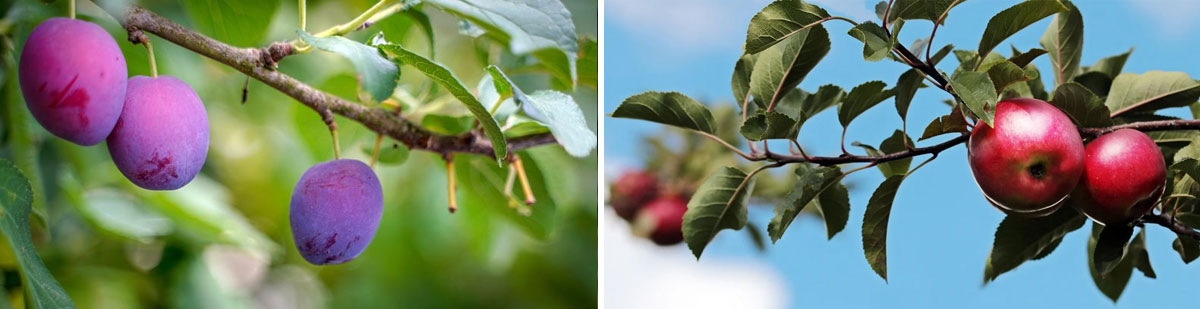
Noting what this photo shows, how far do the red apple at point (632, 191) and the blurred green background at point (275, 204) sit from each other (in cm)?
30

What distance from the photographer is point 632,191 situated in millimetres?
1543

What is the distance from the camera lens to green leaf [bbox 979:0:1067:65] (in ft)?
1.78

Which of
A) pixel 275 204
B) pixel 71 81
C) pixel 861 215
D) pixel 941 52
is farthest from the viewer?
pixel 275 204

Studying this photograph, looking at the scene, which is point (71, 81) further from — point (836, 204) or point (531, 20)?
point (836, 204)

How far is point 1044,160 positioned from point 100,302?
0.80m

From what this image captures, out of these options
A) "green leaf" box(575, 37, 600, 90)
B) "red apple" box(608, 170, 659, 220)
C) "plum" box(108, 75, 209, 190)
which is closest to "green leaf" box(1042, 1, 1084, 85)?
"green leaf" box(575, 37, 600, 90)

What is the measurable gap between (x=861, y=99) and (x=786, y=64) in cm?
6

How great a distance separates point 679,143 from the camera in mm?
1521

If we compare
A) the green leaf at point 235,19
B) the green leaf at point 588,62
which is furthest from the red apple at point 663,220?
the green leaf at point 235,19

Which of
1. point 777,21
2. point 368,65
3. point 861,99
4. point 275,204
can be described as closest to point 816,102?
point 861,99

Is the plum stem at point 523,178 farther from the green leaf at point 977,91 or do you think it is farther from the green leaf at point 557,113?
the green leaf at point 977,91

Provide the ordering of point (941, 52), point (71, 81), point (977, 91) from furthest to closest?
1. point (941, 52)
2. point (977, 91)
3. point (71, 81)

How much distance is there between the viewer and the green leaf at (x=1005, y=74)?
539 mm

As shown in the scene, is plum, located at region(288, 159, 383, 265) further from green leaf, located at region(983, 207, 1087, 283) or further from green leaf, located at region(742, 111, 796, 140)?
green leaf, located at region(983, 207, 1087, 283)
